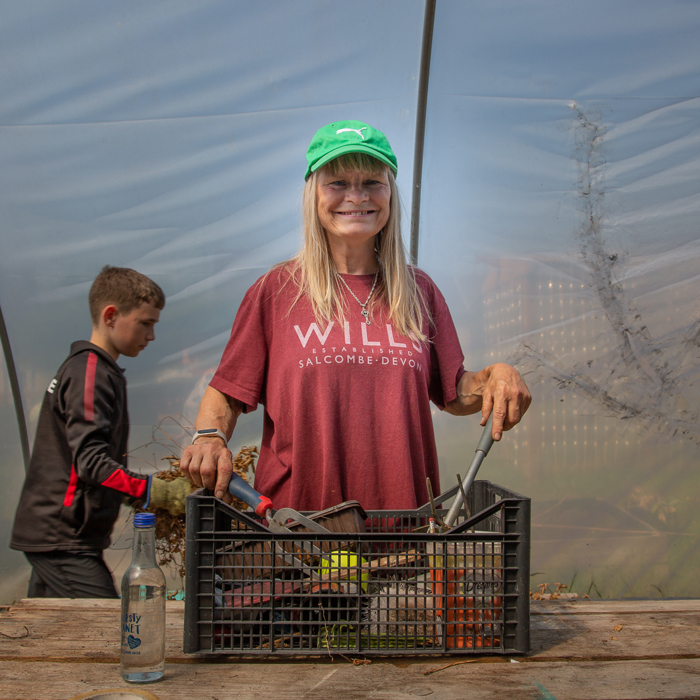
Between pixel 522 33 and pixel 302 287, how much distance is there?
2074 mm

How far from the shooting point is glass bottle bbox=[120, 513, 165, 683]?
93 centimetres

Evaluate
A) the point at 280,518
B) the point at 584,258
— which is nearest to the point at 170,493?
the point at 280,518

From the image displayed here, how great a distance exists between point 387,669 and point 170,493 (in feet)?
5.85

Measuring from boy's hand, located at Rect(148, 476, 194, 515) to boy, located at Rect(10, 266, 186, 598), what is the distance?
0.15 metres

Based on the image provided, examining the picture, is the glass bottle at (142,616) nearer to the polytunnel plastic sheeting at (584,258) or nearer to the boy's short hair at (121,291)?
the boy's short hair at (121,291)

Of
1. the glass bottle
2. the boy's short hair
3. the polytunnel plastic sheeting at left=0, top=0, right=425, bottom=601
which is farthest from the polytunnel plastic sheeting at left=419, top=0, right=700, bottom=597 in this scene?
the glass bottle

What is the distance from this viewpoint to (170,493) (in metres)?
2.59

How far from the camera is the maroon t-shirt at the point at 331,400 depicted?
1.54 m

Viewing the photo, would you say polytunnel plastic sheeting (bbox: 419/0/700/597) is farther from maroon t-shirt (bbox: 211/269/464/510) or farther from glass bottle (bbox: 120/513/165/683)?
glass bottle (bbox: 120/513/165/683)

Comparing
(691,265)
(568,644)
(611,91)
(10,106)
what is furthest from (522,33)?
(568,644)

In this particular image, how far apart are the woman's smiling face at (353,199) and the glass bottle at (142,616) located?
2.97 feet

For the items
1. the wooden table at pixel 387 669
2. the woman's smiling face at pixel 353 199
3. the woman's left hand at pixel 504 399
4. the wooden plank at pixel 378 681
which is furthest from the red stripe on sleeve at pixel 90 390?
the woman's left hand at pixel 504 399

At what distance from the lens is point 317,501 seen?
155cm

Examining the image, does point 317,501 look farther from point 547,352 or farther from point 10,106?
point 10,106
